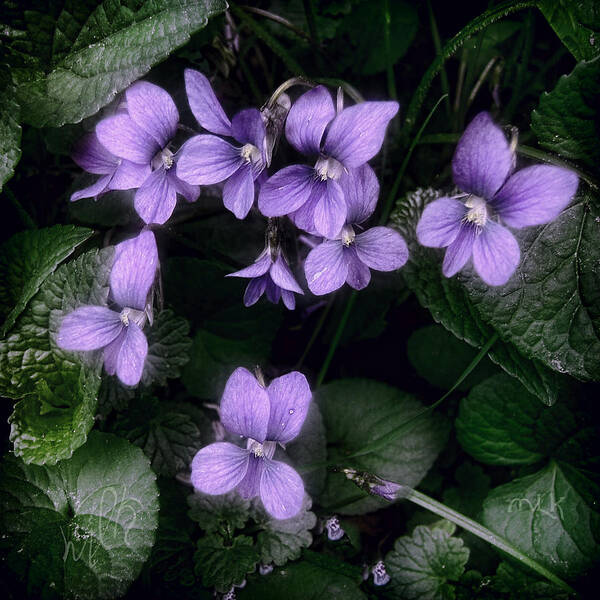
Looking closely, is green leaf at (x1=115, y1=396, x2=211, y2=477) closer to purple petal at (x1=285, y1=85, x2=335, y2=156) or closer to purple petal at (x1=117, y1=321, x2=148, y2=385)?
purple petal at (x1=117, y1=321, x2=148, y2=385)

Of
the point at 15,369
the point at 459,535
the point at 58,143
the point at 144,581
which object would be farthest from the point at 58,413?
the point at 459,535

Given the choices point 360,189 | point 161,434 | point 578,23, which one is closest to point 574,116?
point 578,23

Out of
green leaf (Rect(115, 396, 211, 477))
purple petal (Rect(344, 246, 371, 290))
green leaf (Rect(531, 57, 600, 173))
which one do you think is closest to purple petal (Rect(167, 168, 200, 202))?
purple petal (Rect(344, 246, 371, 290))

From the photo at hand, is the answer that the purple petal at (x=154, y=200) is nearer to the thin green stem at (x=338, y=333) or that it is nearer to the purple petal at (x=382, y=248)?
the purple petal at (x=382, y=248)

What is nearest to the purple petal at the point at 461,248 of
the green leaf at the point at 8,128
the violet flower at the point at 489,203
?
the violet flower at the point at 489,203

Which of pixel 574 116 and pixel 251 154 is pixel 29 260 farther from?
pixel 574 116

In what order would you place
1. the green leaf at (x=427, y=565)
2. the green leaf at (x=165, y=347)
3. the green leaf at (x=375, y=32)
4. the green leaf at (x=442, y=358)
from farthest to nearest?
the green leaf at (x=375, y=32)
the green leaf at (x=442, y=358)
the green leaf at (x=427, y=565)
the green leaf at (x=165, y=347)
